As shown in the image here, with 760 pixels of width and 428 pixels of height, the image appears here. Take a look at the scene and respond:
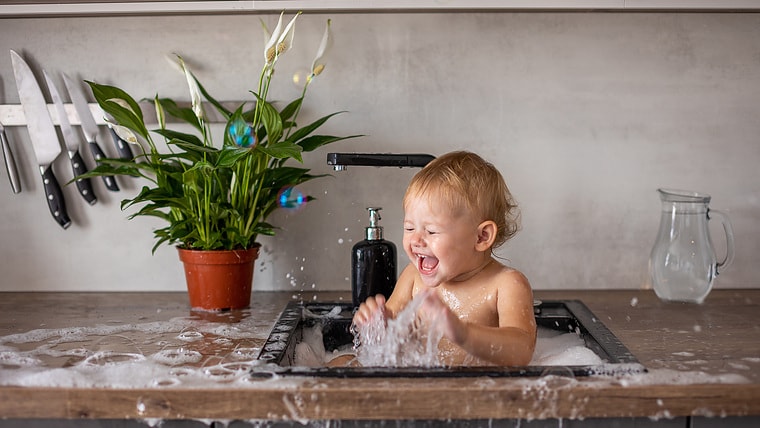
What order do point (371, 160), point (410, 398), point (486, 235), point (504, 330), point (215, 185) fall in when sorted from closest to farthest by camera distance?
point (410, 398)
point (504, 330)
point (486, 235)
point (371, 160)
point (215, 185)

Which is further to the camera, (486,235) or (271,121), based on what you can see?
(271,121)

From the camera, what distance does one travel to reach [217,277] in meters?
1.44

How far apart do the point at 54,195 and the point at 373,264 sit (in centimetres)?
71

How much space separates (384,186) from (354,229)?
111 millimetres

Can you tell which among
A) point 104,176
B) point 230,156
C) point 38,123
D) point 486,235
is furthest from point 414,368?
point 38,123

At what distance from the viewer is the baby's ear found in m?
1.24

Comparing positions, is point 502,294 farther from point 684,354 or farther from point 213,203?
point 213,203

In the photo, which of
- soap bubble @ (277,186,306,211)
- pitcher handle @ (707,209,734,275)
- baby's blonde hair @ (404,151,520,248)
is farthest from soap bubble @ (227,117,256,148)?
pitcher handle @ (707,209,734,275)

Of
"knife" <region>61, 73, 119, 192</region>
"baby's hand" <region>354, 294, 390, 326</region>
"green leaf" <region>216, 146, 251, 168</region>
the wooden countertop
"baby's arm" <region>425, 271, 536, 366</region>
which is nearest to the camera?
the wooden countertop

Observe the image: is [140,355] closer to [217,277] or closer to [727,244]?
[217,277]

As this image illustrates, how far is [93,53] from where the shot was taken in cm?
163

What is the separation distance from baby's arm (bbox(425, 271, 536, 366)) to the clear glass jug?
415 millimetres

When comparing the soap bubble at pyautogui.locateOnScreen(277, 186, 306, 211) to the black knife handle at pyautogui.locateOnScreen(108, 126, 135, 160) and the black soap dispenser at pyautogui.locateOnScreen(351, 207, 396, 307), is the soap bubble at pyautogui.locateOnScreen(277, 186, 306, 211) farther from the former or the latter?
the black knife handle at pyautogui.locateOnScreen(108, 126, 135, 160)

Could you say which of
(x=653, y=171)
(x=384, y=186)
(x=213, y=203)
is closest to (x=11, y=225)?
(x=213, y=203)
